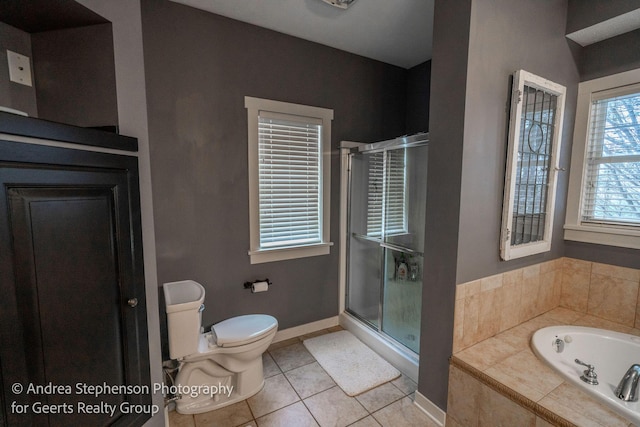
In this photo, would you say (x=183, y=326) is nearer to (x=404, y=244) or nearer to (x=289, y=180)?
(x=289, y=180)

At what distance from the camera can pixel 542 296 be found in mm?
2082

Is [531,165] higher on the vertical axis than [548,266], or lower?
higher

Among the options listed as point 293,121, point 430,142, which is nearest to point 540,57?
point 430,142

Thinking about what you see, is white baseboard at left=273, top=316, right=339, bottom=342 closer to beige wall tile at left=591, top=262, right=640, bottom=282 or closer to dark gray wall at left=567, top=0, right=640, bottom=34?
beige wall tile at left=591, top=262, right=640, bottom=282

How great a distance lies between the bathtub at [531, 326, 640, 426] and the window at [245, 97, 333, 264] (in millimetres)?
1757

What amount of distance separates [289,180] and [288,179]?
1 cm

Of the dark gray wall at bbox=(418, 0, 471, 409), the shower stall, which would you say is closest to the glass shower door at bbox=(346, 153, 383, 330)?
the shower stall

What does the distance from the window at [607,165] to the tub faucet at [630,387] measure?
907mm

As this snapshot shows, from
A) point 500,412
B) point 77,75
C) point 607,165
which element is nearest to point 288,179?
point 77,75

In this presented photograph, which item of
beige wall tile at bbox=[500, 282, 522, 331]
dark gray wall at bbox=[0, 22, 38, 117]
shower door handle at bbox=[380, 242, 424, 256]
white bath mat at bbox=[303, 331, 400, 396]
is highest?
dark gray wall at bbox=[0, 22, 38, 117]

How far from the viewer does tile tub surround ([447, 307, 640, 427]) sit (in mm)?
1206

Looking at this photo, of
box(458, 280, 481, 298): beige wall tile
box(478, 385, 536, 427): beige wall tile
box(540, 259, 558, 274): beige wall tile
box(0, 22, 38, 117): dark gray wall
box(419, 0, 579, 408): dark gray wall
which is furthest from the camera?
box(540, 259, 558, 274): beige wall tile

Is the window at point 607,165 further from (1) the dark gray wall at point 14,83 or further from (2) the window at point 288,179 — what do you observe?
(1) the dark gray wall at point 14,83

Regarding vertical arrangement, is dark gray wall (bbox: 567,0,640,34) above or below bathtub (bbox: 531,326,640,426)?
above
